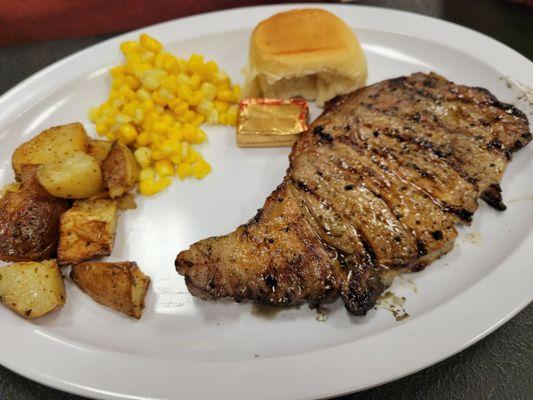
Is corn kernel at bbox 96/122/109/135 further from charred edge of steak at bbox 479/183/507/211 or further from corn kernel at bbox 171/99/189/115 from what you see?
charred edge of steak at bbox 479/183/507/211

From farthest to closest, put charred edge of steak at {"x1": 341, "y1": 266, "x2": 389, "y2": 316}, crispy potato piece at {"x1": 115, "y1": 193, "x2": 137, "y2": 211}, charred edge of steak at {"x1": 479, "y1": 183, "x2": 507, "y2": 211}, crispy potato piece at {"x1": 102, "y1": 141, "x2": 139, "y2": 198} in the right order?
1. crispy potato piece at {"x1": 115, "y1": 193, "x2": 137, "y2": 211}
2. crispy potato piece at {"x1": 102, "y1": 141, "x2": 139, "y2": 198}
3. charred edge of steak at {"x1": 479, "y1": 183, "x2": 507, "y2": 211}
4. charred edge of steak at {"x1": 341, "y1": 266, "x2": 389, "y2": 316}

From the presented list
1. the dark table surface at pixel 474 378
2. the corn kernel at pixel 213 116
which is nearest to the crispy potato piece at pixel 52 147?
the corn kernel at pixel 213 116

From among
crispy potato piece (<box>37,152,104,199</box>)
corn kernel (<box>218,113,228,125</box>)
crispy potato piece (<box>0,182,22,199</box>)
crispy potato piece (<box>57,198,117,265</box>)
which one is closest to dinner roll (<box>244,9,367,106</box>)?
corn kernel (<box>218,113,228,125</box>)

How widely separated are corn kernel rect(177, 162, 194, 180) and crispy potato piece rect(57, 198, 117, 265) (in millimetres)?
519

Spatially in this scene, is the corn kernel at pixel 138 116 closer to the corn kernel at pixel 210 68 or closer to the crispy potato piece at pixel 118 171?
the crispy potato piece at pixel 118 171

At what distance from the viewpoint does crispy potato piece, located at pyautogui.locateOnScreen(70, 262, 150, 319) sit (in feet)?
7.63

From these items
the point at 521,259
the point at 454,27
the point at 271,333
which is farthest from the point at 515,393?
the point at 454,27

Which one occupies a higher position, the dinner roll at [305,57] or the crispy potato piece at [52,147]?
the dinner roll at [305,57]

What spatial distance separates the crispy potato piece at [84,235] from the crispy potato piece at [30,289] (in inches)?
5.3

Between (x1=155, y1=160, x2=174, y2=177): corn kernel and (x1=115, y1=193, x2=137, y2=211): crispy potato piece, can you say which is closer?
(x1=115, y1=193, x2=137, y2=211): crispy potato piece

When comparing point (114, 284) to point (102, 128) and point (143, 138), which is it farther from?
point (102, 128)

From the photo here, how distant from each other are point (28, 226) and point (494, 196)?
Answer: 2432mm

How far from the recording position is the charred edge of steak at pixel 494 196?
2525mm

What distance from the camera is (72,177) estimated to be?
8.36 ft
